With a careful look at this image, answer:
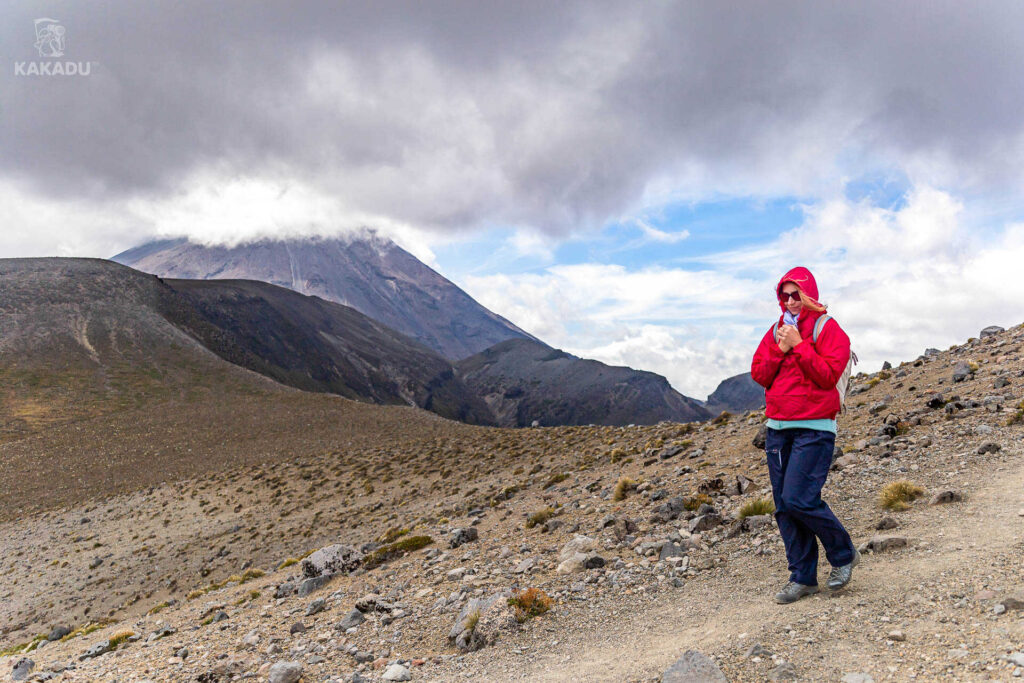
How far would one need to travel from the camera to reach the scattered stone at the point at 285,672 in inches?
287

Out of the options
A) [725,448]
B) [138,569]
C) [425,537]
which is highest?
[725,448]

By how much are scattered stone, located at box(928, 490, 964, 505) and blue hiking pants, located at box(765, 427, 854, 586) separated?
307 cm

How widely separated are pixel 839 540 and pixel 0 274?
159 m

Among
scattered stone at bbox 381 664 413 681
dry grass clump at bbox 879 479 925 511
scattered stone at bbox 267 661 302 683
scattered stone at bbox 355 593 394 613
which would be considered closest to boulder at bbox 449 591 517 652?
scattered stone at bbox 381 664 413 681

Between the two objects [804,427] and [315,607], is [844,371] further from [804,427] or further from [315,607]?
[315,607]

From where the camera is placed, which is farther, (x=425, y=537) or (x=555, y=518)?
(x=425, y=537)

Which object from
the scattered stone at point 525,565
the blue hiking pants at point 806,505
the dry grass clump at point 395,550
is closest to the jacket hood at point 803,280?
the blue hiking pants at point 806,505

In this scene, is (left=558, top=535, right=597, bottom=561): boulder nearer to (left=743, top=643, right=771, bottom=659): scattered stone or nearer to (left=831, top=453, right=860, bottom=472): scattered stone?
(left=743, top=643, right=771, bottom=659): scattered stone

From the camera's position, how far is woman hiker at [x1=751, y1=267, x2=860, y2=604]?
19.9 ft

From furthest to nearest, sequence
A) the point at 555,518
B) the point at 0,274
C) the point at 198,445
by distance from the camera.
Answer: the point at 0,274
the point at 198,445
the point at 555,518

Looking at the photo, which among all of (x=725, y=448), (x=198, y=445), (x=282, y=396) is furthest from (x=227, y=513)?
(x=282, y=396)

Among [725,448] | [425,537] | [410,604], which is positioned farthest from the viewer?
[725,448]

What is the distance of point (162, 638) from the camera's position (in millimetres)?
11258

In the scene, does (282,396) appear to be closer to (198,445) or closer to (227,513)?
(198,445)
